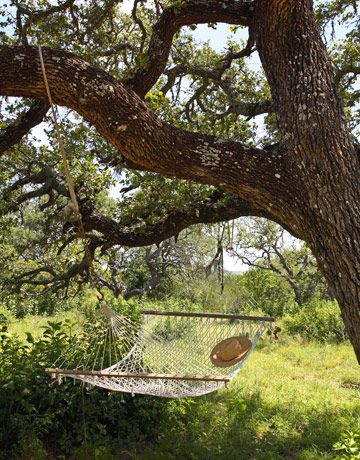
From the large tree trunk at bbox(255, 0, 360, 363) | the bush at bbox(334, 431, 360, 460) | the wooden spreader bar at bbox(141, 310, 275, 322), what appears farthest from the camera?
the wooden spreader bar at bbox(141, 310, 275, 322)

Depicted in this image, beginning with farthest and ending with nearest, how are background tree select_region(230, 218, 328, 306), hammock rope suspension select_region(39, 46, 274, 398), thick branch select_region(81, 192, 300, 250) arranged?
background tree select_region(230, 218, 328, 306)
thick branch select_region(81, 192, 300, 250)
hammock rope suspension select_region(39, 46, 274, 398)

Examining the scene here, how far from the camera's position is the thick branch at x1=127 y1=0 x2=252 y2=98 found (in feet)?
9.07

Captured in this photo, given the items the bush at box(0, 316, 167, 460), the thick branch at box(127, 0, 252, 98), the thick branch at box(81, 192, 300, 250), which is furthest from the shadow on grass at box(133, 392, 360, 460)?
the thick branch at box(127, 0, 252, 98)

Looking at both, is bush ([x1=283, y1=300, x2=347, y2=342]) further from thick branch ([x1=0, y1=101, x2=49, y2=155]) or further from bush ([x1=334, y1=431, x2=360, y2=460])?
thick branch ([x1=0, y1=101, x2=49, y2=155])

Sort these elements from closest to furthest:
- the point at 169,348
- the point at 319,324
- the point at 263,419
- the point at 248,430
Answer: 1. the point at 169,348
2. the point at 248,430
3. the point at 263,419
4. the point at 319,324

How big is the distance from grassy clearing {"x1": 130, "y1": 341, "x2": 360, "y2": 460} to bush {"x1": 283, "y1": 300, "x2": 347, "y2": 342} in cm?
187

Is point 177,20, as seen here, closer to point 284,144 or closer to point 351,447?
point 284,144

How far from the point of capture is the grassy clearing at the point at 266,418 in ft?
11.0

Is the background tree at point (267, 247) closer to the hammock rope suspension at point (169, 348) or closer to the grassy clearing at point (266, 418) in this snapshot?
the grassy clearing at point (266, 418)

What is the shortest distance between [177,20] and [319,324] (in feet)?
19.0

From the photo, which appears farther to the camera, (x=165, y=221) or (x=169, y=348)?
(x=165, y=221)

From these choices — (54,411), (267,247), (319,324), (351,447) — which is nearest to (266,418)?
(351,447)

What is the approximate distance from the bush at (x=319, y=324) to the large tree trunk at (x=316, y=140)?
214 inches

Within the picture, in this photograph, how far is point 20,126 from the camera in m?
2.79
